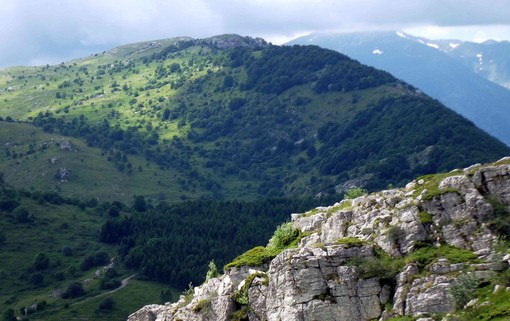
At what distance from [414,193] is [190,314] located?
31913mm

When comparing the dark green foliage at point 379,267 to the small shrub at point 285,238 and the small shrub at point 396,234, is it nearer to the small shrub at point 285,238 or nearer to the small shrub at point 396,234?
the small shrub at point 396,234

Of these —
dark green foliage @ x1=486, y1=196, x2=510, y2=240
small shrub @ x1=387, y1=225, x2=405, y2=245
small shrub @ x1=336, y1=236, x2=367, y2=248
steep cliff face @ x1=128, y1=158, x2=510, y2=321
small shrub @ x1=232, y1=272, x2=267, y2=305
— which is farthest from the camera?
small shrub @ x1=232, y1=272, x2=267, y2=305

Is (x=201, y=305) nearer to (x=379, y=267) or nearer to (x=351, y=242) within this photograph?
(x=351, y=242)

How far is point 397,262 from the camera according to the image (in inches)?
3248

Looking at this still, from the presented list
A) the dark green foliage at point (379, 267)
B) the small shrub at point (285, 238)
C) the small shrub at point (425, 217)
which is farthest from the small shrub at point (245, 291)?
the small shrub at point (425, 217)

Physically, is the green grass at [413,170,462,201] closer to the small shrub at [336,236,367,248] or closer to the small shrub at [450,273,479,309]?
the small shrub at [336,236,367,248]

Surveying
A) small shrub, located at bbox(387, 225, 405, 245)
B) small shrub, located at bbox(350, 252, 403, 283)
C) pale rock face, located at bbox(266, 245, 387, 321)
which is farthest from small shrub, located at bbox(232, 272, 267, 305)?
small shrub, located at bbox(387, 225, 405, 245)

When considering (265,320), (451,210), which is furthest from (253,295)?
(451,210)

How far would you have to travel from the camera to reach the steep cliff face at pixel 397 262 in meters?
78.4

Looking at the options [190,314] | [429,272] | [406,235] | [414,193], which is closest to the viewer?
[429,272]

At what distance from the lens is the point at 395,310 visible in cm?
7831

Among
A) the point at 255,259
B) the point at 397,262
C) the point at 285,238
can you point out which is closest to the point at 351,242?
the point at 397,262

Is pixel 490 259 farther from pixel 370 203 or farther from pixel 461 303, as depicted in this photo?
pixel 370 203

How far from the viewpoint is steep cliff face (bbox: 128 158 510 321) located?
7838 cm
